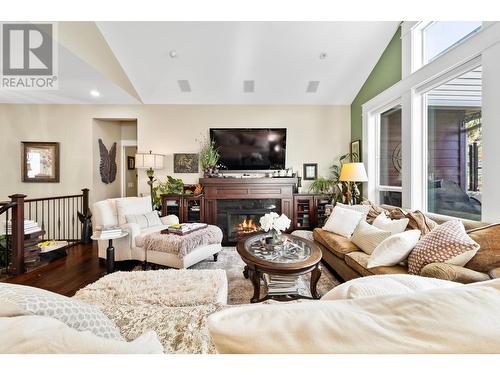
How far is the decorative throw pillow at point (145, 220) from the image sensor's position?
301cm

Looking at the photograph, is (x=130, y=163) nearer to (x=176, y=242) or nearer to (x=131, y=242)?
(x=131, y=242)

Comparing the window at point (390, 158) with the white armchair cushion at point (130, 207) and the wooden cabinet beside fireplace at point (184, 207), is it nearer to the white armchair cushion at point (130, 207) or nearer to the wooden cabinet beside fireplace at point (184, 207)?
the wooden cabinet beside fireplace at point (184, 207)

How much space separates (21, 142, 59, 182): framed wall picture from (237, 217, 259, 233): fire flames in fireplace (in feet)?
12.7

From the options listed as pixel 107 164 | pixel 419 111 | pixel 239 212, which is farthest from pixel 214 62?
pixel 107 164

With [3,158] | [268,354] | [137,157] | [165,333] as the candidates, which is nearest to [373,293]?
[268,354]

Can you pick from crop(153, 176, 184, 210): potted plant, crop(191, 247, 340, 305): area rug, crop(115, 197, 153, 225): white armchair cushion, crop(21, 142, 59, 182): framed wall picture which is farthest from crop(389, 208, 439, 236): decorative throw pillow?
crop(21, 142, 59, 182): framed wall picture

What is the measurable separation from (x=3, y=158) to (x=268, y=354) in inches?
250

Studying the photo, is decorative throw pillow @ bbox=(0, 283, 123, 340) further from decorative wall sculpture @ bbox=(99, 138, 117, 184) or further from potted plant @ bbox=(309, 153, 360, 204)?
decorative wall sculpture @ bbox=(99, 138, 117, 184)

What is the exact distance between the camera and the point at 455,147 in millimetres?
2564

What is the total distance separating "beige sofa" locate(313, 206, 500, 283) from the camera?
1.43 m

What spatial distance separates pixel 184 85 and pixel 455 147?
4.19 meters

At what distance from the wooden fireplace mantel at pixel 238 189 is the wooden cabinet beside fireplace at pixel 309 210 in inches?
13.0

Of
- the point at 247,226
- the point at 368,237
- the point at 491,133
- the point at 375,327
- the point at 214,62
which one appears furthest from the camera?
the point at 247,226

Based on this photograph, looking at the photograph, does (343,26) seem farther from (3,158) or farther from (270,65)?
(3,158)
